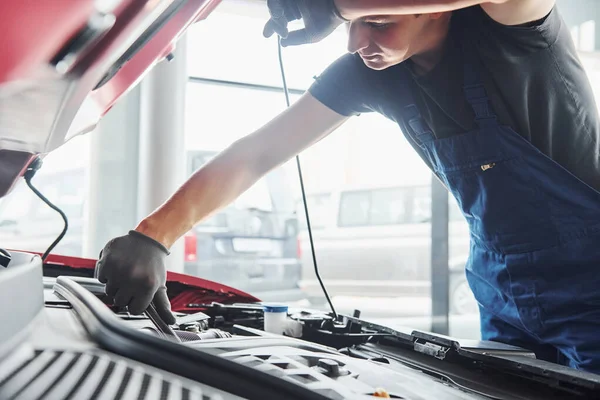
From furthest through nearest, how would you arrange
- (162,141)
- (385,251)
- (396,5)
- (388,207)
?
(388,207) < (385,251) < (162,141) < (396,5)

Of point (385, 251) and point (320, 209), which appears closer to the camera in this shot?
point (385, 251)

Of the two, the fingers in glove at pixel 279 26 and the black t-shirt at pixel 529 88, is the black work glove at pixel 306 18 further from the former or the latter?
the black t-shirt at pixel 529 88

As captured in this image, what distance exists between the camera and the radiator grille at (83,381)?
1.42 feet

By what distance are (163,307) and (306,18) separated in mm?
543

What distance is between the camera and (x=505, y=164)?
1.09 meters

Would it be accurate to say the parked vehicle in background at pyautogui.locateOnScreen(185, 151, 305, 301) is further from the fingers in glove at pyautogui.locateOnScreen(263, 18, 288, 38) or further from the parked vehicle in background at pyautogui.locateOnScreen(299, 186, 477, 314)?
the fingers in glove at pyautogui.locateOnScreen(263, 18, 288, 38)

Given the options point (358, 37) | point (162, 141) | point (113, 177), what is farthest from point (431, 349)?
point (113, 177)

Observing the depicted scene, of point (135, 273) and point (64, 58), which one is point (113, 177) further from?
point (64, 58)

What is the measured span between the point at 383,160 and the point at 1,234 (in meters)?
3.43

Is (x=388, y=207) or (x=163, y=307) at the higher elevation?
(x=388, y=207)

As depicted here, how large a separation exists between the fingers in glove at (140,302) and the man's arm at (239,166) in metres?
0.16

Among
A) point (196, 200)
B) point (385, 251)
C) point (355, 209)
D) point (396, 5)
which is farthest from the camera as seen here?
point (355, 209)

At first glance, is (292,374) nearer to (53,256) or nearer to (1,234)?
(53,256)

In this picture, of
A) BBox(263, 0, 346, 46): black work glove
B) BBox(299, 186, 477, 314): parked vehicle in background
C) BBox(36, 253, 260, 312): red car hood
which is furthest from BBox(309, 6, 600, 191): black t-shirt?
Answer: BBox(299, 186, 477, 314): parked vehicle in background
